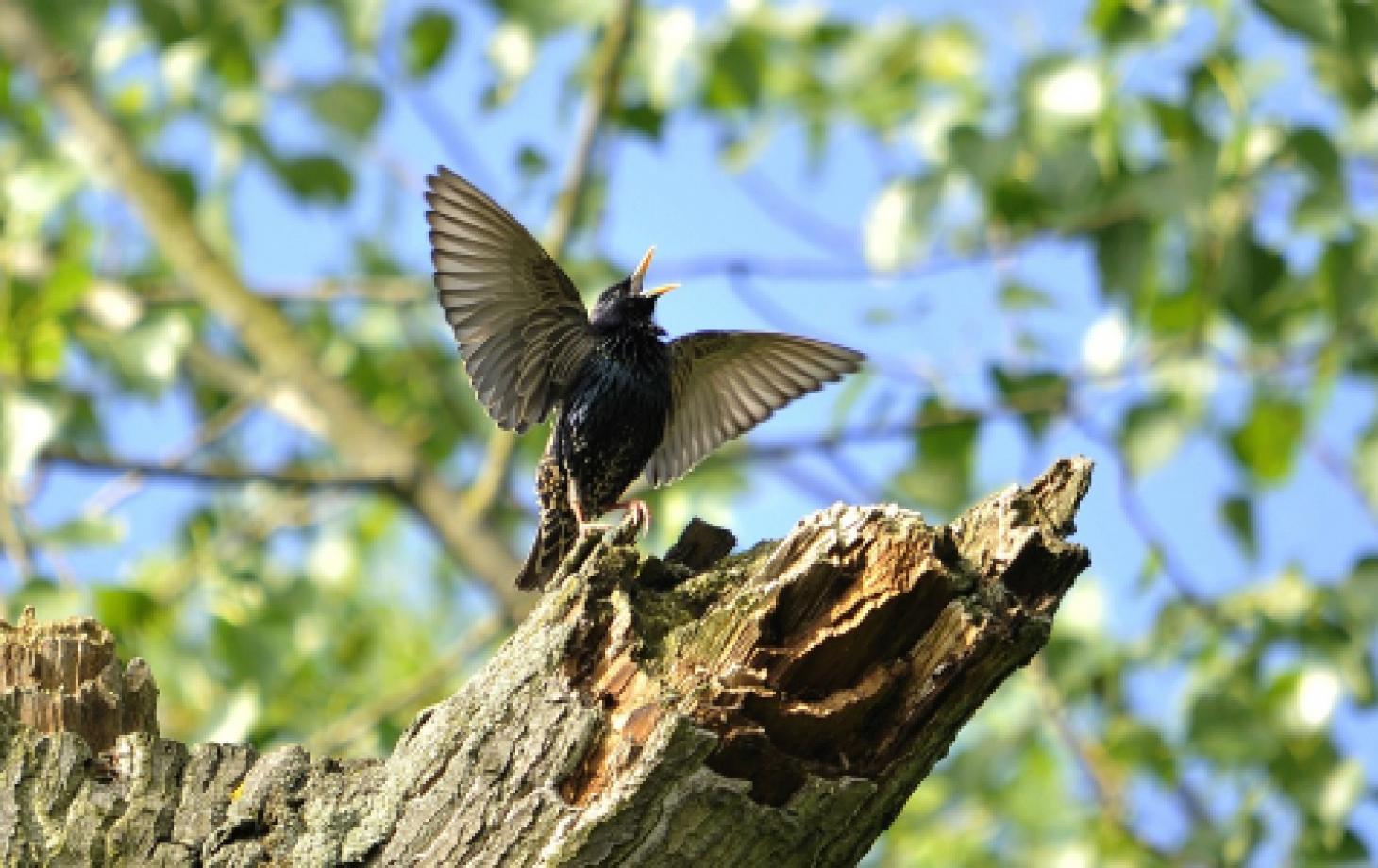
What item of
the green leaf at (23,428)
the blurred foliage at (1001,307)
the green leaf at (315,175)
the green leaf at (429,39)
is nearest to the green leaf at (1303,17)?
the blurred foliage at (1001,307)

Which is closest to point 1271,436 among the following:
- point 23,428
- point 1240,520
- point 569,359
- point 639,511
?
point 1240,520

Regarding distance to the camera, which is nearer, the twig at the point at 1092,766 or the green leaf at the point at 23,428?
the green leaf at the point at 23,428

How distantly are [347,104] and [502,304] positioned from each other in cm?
190

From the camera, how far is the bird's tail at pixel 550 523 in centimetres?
489

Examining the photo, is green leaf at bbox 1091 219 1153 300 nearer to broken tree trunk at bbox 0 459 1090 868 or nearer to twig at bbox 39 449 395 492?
twig at bbox 39 449 395 492

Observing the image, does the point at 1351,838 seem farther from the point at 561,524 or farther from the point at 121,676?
the point at 121,676

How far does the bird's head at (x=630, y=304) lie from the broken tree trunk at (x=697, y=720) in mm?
2158

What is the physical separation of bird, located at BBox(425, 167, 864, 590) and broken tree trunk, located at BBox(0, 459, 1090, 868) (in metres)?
1.98

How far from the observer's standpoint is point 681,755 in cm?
246

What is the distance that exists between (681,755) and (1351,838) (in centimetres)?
391

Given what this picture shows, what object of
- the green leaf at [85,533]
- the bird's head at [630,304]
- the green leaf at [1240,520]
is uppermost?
the green leaf at [1240,520]

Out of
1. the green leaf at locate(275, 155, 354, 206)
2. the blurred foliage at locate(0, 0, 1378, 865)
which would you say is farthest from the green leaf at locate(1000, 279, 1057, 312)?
the green leaf at locate(275, 155, 354, 206)

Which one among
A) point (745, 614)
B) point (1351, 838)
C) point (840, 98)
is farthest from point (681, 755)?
point (840, 98)

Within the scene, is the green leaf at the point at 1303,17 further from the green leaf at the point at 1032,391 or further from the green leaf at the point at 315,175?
the green leaf at the point at 315,175
